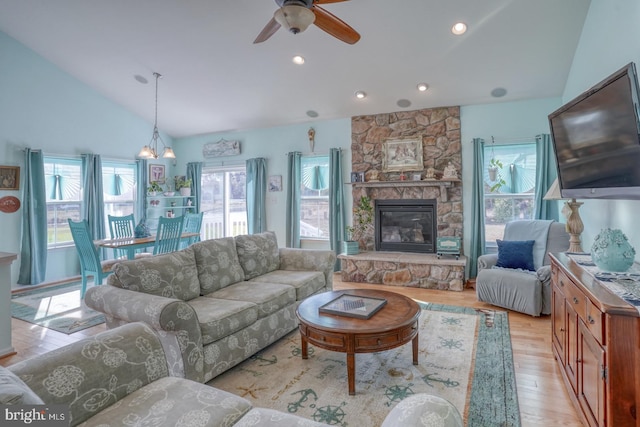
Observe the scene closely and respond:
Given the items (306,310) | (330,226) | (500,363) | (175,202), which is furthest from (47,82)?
(500,363)

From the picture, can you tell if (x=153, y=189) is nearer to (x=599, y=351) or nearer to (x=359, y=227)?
(x=359, y=227)

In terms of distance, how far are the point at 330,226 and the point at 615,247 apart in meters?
4.18

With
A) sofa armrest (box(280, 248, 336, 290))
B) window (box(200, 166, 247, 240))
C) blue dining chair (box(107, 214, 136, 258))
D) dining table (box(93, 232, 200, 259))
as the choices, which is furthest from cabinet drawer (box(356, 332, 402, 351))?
window (box(200, 166, 247, 240))

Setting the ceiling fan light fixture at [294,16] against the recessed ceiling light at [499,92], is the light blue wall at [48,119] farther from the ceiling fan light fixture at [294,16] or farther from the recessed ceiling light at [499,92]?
the recessed ceiling light at [499,92]

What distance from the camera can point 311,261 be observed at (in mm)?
3859

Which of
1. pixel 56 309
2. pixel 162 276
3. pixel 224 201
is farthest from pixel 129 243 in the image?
pixel 224 201

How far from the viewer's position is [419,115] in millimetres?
5312

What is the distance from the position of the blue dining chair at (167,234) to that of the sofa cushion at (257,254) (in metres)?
1.42

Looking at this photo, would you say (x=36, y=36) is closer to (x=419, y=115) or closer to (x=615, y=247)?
(x=419, y=115)

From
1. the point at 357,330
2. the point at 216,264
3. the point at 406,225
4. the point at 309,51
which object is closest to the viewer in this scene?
the point at 357,330

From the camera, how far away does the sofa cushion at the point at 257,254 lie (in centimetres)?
356

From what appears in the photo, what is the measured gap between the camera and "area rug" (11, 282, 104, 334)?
365 centimetres

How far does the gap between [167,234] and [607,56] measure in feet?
16.1

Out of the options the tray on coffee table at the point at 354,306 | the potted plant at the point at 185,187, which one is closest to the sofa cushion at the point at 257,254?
the tray on coffee table at the point at 354,306
